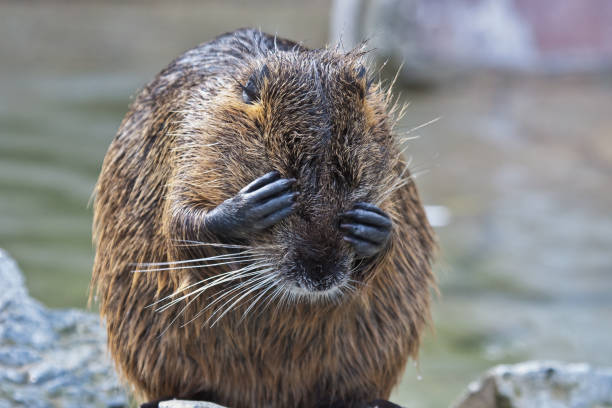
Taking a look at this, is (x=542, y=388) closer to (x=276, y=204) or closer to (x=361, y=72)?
(x=361, y=72)

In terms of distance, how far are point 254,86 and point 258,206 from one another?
399 mm

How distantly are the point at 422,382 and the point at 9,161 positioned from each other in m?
3.92

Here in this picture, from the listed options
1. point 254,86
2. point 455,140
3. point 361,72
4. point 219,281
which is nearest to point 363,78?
point 361,72

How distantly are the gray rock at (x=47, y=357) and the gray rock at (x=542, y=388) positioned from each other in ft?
4.63

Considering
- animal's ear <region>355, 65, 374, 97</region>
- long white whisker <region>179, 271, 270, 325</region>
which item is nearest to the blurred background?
animal's ear <region>355, 65, 374, 97</region>

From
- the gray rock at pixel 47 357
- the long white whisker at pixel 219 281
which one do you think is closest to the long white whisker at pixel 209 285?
the long white whisker at pixel 219 281

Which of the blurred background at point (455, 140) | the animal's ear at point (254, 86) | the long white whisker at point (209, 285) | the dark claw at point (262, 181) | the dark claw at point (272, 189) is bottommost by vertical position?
the long white whisker at point (209, 285)

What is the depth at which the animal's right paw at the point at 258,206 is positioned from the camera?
2111 millimetres

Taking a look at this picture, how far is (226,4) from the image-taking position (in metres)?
11.5

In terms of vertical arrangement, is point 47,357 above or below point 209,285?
above

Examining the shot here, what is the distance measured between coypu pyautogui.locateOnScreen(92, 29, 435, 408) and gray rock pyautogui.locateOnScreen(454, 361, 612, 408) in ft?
1.72

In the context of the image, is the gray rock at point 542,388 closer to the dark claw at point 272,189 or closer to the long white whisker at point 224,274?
the long white whisker at point 224,274

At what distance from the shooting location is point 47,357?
341 centimetres

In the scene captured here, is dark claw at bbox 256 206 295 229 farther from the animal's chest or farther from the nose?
the animal's chest
